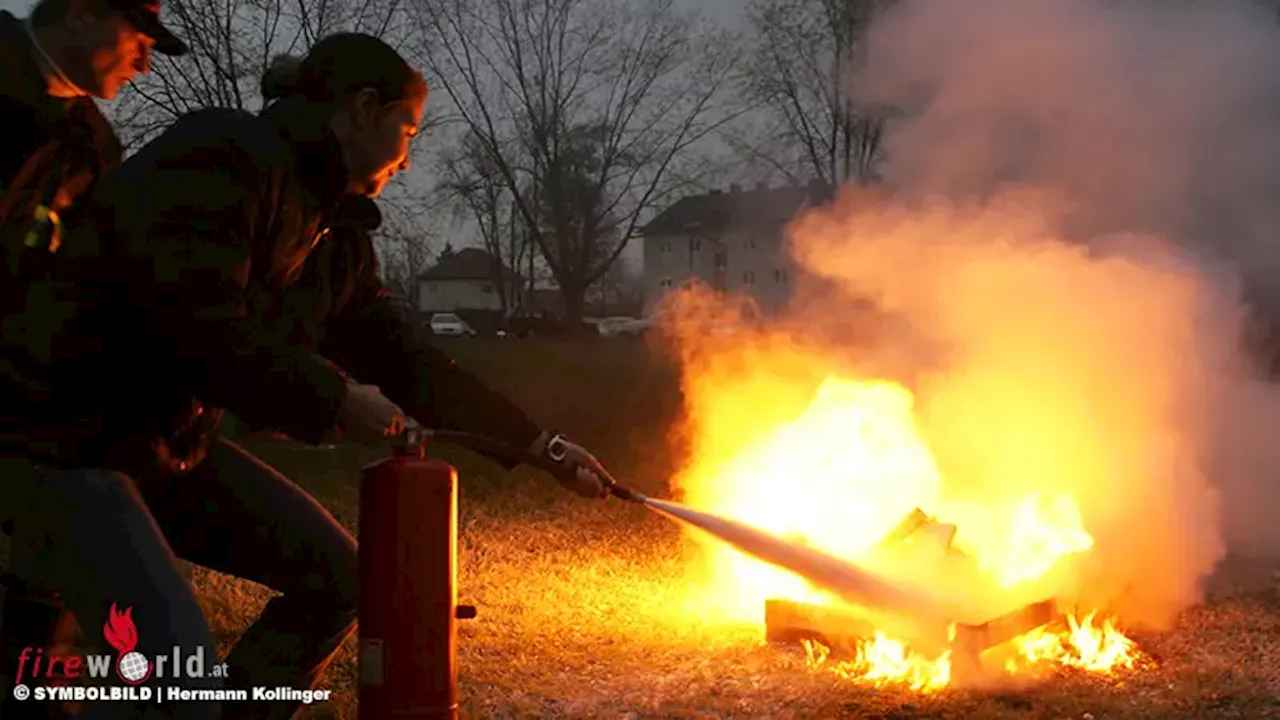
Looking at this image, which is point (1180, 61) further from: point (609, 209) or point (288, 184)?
point (609, 209)

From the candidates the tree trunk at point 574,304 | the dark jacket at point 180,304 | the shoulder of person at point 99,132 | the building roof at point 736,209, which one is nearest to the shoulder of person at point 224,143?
the dark jacket at point 180,304

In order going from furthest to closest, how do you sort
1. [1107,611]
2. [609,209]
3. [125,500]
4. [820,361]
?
[609,209], [820,361], [1107,611], [125,500]

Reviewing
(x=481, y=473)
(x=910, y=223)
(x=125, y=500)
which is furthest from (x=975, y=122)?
(x=125, y=500)

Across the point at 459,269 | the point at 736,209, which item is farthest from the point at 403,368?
the point at 459,269

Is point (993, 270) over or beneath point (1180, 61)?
beneath

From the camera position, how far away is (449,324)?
49.7 m

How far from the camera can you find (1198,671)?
4949 millimetres

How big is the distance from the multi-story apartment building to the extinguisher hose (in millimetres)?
5384

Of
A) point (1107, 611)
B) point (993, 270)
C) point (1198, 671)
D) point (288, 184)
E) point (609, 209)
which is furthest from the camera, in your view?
point (609, 209)

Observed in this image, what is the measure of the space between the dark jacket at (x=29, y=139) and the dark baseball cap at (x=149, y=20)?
0.80 feet

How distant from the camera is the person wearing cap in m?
2.70

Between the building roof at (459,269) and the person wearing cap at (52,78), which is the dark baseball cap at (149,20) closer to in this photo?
the person wearing cap at (52,78)

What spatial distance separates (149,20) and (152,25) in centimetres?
2

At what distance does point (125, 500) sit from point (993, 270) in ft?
18.5
